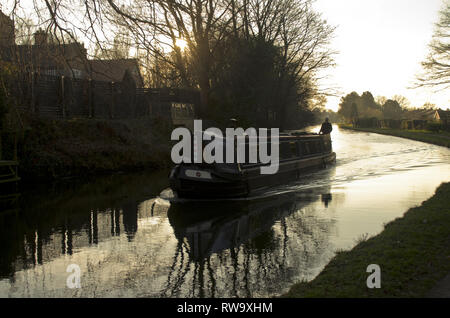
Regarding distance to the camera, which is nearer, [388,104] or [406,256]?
[406,256]

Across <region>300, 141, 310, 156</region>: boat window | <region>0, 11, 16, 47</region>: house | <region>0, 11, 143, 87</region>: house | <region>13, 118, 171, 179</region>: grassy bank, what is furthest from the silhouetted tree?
<region>0, 11, 16, 47</region>: house

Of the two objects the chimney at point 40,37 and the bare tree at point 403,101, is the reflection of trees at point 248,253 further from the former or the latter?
the bare tree at point 403,101

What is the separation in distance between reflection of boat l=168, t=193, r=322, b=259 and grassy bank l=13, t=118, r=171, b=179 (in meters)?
7.27

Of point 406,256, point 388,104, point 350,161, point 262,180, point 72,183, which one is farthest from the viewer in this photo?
point 388,104

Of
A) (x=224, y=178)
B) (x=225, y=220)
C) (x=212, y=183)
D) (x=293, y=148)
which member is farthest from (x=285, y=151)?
(x=225, y=220)

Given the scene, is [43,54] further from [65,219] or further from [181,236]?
[65,219]

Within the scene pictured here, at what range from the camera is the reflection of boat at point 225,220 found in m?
7.87

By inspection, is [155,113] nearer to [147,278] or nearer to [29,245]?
[29,245]

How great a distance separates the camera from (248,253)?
23.2ft

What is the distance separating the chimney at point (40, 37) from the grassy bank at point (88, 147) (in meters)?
8.67

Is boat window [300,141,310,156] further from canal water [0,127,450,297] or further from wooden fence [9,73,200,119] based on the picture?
wooden fence [9,73,200,119]
